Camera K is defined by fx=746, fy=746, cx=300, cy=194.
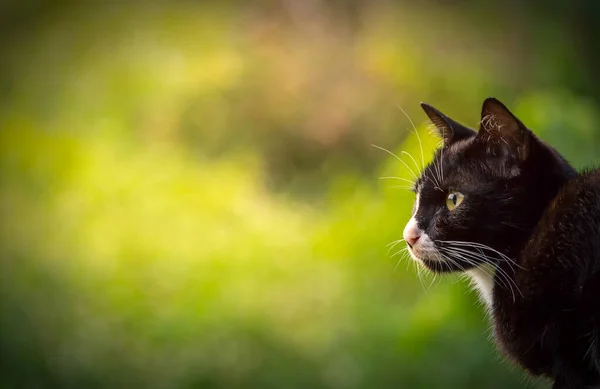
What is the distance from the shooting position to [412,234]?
3.25ft

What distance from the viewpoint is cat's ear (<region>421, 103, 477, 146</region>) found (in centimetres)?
106

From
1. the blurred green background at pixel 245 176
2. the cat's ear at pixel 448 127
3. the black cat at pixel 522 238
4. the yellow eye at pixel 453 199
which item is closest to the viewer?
the black cat at pixel 522 238

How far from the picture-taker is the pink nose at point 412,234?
987 mm


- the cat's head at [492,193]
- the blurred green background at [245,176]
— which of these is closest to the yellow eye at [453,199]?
the cat's head at [492,193]

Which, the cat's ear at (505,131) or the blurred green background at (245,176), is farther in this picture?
the blurred green background at (245,176)

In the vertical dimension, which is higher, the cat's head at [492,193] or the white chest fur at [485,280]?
the cat's head at [492,193]

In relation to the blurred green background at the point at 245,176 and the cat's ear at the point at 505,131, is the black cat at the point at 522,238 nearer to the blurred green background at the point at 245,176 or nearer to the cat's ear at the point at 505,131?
the cat's ear at the point at 505,131

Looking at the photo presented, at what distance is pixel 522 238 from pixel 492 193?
0.07m

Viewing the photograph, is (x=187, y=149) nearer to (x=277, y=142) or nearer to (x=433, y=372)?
(x=277, y=142)

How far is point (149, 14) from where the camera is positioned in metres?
2.53

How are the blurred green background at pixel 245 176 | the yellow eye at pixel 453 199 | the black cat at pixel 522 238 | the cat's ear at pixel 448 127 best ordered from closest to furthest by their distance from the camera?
the black cat at pixel 522 238 → the yellow eye at pixel 453 199 → the cat's ear at pixel 448 127 → the blurred green background at pixel 245 176

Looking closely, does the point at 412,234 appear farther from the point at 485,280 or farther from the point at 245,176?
the point at 245,176

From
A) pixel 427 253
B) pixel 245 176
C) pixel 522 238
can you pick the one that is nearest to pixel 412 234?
pixel 427 253

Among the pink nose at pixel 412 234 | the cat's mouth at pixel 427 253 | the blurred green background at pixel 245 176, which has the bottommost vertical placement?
the cat's mouth at pixel 427 253
